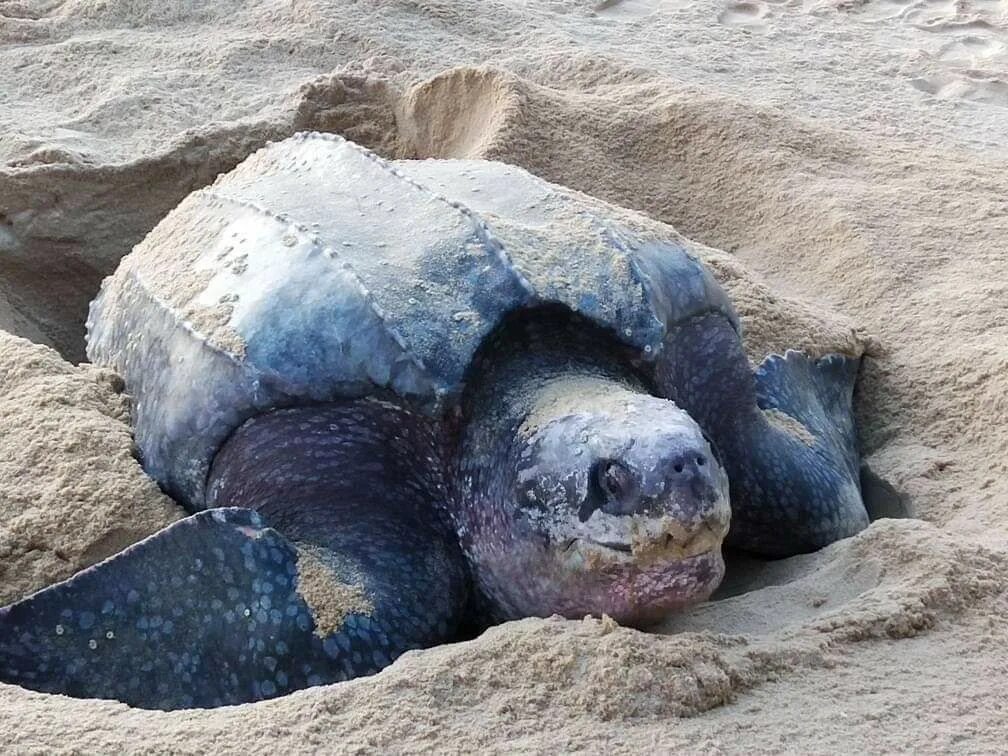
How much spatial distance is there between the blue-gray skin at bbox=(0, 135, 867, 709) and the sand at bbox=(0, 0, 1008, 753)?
0.14 meters

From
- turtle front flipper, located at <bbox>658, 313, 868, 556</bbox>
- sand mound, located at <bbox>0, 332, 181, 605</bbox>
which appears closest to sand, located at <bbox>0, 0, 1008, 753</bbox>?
sand mound, located at <bbox>0, 332, 181, 605</bbox>

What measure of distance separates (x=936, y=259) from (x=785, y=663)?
A: 5.17 ft

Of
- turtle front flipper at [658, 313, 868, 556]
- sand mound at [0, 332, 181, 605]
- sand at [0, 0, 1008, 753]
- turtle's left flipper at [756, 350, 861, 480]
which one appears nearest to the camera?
sand at [0, 0, 1008, 753]

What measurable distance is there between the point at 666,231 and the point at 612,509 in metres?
1.01

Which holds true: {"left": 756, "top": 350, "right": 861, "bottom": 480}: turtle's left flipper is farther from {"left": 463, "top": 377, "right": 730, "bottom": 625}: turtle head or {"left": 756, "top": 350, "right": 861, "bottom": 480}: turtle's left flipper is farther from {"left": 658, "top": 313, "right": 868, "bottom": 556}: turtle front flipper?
{"left": 463, "top": 377, "right": 730, "bottom": 625}: turtle head

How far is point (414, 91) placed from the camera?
3377 mm

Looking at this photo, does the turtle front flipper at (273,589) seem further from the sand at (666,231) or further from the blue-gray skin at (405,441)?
the sand at (666,231)

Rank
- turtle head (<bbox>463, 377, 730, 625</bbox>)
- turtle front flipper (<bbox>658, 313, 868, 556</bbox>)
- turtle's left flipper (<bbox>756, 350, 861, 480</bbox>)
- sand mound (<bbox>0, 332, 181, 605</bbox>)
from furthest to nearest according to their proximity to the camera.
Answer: turtle's left flipper (<bbox>756, 350, 861, 480</bbox>) → turtle front flipper (<bbox>658, 313, 868, 556</bbox>) → sand mound (<bbox>0, 332, 181, 605</bbox>) → turtle head (<bbox>463, 377, 730, 625</bbox>)

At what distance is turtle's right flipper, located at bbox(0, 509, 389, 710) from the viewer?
1.56 metres

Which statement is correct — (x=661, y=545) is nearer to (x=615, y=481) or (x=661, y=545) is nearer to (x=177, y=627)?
(x=615, y=481)

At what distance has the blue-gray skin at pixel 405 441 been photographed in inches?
61.5

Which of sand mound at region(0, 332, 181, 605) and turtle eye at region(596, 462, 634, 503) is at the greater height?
turtle eye at region(596, 462, 634, 503)

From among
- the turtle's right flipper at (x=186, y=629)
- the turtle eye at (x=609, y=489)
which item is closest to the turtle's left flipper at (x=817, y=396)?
the turtle eye at (x=609, y=489)

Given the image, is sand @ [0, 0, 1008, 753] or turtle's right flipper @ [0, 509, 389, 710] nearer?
sand @ [0, 0, 1008, 753]
